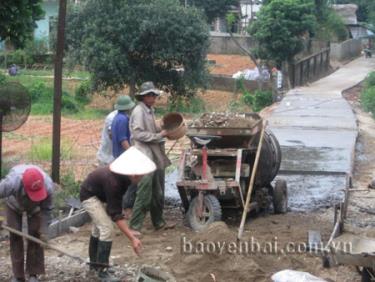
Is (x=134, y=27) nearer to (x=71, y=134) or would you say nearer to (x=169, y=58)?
(x=169, y=58)

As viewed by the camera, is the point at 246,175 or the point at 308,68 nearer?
the point at 246,175

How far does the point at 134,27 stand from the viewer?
2847 cm

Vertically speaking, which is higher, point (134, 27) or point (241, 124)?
point (134, 27)

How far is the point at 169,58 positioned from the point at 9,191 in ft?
73.6

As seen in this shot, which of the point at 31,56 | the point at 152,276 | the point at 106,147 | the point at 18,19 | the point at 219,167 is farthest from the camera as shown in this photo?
the point at 31,56

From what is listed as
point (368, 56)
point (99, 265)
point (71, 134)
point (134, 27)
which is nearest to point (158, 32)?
point (134, 27)

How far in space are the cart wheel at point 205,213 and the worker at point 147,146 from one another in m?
0.41

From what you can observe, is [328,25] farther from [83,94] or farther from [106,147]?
[106,147]

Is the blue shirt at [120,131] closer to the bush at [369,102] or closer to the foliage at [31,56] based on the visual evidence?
the bush at [369,102]

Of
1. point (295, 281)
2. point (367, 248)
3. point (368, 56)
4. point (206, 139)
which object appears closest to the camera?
point (295, 281)

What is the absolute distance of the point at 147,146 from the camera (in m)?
9.32

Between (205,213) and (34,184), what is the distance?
3074mm

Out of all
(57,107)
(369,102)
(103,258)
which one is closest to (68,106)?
(369,102)

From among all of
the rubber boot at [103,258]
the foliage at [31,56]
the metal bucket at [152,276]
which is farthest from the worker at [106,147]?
the foliage at [31,56]
